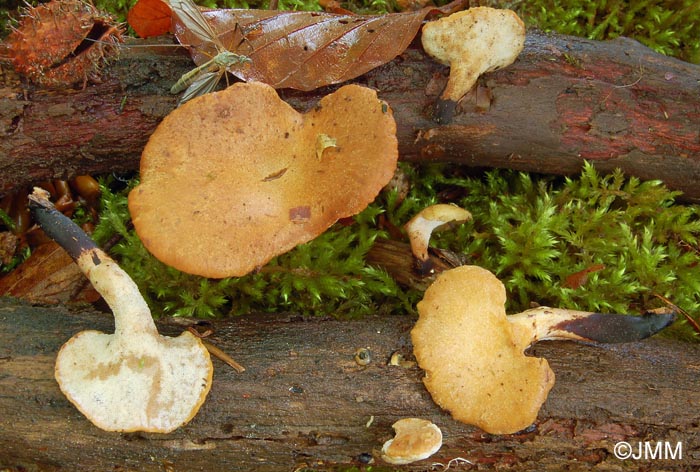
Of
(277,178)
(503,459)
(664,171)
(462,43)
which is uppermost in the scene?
(462,43)

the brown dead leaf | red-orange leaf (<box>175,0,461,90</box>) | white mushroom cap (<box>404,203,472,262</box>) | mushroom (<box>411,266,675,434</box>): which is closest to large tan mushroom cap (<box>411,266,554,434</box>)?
mushroom (<box>411,266,675,434</box>)

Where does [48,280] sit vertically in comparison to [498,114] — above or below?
below

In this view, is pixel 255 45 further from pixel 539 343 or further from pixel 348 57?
pixel 539 343

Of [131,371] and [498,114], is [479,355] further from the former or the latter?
[131,371]

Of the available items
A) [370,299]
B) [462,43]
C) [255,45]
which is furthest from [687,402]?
[255,45]

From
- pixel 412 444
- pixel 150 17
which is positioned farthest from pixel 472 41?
pixel 412 444

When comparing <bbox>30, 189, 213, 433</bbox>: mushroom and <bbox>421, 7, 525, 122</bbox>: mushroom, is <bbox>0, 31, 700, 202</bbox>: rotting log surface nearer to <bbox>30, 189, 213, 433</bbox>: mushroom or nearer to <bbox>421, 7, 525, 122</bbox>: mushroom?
<bbox>421, 7, 525, 122</bbox>: mushroom

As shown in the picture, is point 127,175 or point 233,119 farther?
point 127,175
